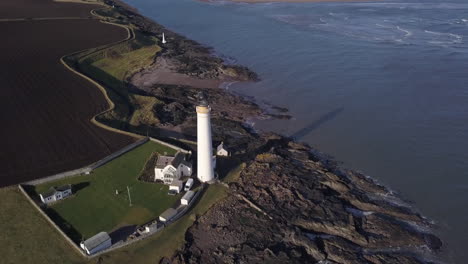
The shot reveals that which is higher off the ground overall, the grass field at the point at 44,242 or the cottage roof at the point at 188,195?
the cottage roof at the point at 188,195

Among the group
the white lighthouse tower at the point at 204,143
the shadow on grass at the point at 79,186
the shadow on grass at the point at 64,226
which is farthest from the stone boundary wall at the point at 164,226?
the shadow on grass at the point at 79,186

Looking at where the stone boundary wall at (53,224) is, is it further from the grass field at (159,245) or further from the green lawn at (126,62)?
the green lawn at (126,62)

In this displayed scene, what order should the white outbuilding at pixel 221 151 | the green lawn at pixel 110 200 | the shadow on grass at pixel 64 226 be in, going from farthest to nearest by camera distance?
the white outbuilding at pixel 221 151 < the green lawn at pixel 110 200 < the shadow on grass at pixel 64 226

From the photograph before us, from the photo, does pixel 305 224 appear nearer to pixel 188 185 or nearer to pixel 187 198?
pixel 187 198

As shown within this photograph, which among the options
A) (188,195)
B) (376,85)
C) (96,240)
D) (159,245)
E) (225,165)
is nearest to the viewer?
(96,240)

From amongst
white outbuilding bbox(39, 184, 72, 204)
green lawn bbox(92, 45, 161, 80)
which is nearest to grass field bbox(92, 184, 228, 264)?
white outbuilding bbox(39, 184, 72, 204)

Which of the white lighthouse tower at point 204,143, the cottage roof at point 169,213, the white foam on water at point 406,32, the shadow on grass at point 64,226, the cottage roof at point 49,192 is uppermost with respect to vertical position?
the white foam on water at point 406,32

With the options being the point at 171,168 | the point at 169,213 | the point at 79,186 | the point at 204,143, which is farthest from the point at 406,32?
the point at 79,186
